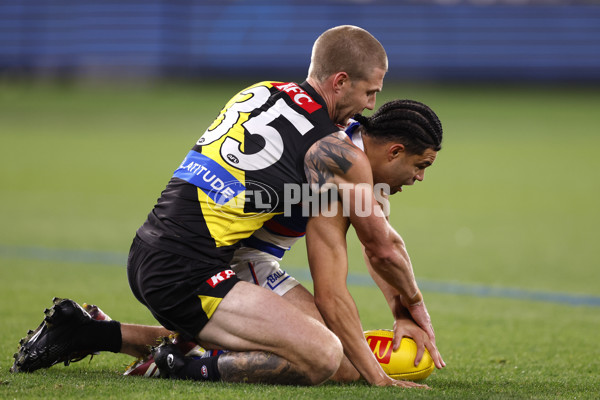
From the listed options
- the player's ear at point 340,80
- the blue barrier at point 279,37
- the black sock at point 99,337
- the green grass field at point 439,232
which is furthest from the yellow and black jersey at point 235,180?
the blue barrier at point 279,37

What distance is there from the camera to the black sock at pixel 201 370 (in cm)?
396

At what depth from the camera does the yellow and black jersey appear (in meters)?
4.06

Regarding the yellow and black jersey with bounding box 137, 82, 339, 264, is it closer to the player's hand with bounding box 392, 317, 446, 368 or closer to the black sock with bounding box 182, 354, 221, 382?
the black sock with bounding box 182, 354, 221, 382

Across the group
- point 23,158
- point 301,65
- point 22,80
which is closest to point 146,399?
point 23,158

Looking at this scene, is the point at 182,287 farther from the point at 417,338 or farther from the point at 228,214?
the point at 417,338

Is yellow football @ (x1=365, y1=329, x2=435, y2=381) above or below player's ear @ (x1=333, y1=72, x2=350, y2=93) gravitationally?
below

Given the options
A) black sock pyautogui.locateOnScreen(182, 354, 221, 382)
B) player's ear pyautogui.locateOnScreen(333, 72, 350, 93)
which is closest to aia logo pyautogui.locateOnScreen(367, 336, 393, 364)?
black sock pyautogui.locateOnScreen(182, 354, 221, 382)

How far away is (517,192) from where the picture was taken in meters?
12.7

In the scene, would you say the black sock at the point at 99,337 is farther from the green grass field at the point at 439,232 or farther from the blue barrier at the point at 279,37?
the blue barrier at the point at 279,37

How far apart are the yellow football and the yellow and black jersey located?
3.10 feet

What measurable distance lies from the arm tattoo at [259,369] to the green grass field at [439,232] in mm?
112

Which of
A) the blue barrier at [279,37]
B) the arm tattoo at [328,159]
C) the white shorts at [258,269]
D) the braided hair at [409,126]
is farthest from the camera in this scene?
the blue barrier at [279,37]

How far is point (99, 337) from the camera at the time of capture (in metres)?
4.40

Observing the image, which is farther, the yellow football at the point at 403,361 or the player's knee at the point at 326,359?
the yellow football at the point at 403,361
